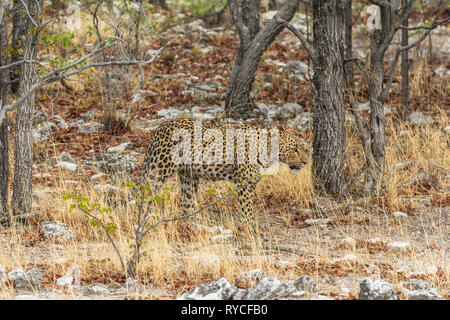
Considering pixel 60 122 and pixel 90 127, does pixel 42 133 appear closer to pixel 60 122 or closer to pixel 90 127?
pixel 60 122

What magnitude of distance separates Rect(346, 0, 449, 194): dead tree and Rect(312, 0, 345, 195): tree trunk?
0.23 metres

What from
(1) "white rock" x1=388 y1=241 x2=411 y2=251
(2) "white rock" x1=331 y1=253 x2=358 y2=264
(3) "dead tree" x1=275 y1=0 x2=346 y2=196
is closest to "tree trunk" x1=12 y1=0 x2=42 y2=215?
(3) "dead tree" x1=275 y1=0 x2=346 y2=196

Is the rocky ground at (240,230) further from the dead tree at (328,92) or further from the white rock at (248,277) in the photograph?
the dead tree at (328,92)

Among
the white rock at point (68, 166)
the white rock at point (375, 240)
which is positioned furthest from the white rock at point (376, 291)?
the white rock at point (68, 166)

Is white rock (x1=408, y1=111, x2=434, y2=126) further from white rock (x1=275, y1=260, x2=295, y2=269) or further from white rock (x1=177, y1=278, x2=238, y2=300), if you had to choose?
white rock (x1=177, y1=278, x2=238, y2=300)

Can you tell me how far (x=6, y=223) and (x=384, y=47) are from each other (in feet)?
16.0

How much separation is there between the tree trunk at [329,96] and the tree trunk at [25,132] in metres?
3.43

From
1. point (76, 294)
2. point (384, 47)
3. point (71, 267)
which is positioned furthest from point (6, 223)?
point (384, 47)

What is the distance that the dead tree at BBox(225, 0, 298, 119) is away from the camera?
12.0m

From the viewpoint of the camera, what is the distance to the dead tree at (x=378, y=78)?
332 inches

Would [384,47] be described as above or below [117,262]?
above
